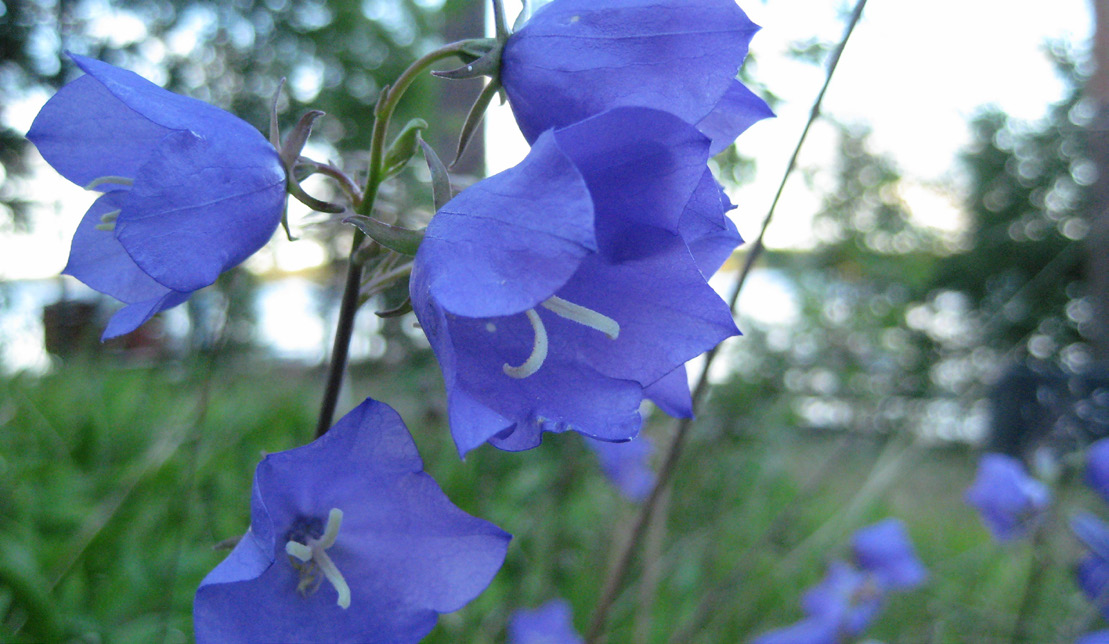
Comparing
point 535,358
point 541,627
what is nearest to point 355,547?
point 535,358

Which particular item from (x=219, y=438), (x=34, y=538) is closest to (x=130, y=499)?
(x=34, y=538)

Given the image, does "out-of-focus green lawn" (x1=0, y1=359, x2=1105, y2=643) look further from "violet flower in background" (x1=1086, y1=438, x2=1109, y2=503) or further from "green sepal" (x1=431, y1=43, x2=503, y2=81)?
"green sepal" (x1=431, y1=43, x2=503, y2=81)

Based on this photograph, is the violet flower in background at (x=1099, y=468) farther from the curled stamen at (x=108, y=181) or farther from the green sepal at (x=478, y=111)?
the curled stamen at (x=108, y=181)

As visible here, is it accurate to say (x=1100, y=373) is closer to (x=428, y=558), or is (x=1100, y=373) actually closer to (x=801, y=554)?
(x=801, y=554)

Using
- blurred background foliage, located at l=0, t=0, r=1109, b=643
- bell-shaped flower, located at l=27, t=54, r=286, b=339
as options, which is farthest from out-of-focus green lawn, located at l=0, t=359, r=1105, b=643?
bell-shaped flower, located at l=27, t=54, r=286, b=339

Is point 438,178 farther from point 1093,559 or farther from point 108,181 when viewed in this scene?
point 1093,559

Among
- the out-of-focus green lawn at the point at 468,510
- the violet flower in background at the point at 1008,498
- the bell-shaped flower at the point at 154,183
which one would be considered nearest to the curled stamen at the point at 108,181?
the bell-shaped flower at the point at 154,183
